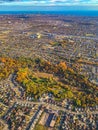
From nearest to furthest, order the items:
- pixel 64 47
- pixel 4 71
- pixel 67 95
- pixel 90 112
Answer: pixel 90 112 < pixel 67 95 < pixel 4 71 < pixel 64 47

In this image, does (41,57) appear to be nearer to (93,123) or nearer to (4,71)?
(4,71)

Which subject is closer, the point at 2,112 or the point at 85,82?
the point at 2,112

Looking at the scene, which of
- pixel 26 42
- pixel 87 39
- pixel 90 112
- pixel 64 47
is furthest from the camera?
pixel 87 39

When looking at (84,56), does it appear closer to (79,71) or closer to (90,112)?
(79,71)

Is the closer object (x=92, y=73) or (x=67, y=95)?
(x=67, y=95)

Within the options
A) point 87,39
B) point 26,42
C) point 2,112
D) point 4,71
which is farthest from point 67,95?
point 87,39

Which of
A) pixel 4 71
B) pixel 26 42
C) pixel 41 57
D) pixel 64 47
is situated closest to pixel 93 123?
pixel 4 71

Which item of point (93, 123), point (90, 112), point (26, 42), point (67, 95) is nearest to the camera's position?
point (93, 123)

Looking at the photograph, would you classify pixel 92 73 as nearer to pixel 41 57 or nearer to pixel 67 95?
pixel 67 95

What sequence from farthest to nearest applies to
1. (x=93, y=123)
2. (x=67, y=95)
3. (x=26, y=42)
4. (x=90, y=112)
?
(x=26, y=42), (x=67, y=95), (x=90, y=112), (x=93, y=123)
